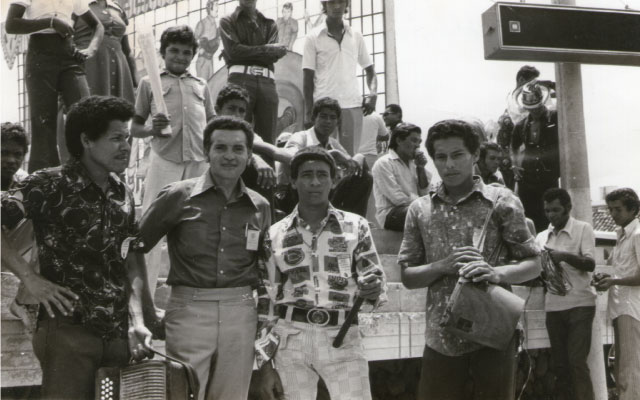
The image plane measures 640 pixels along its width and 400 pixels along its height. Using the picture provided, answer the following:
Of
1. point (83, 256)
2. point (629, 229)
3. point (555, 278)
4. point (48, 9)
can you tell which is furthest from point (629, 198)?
point (83, 256)

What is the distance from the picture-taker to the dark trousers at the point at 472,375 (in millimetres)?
3297

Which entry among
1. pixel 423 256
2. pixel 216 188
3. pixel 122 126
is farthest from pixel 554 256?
pixel 122 126

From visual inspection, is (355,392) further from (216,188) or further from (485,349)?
(216,188)

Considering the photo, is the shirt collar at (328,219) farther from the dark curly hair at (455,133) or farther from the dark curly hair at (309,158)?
the dark curly hair at (455,133)

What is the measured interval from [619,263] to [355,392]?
4.50 metres

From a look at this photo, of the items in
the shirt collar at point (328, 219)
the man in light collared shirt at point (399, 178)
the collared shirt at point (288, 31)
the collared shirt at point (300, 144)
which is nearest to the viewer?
the shirt collar at point (328, 219)

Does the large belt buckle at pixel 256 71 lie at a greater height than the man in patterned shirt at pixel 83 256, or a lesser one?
greater

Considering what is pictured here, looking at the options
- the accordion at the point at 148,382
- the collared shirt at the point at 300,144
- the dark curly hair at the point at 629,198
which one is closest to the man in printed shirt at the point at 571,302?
the dark curly hair at the point at 629,198

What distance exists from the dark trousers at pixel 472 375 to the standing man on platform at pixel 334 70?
3.75 metres

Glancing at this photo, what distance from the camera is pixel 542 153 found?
8.43 meters

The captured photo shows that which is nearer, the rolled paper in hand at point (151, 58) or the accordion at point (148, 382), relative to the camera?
the accordion at point (148, 382)

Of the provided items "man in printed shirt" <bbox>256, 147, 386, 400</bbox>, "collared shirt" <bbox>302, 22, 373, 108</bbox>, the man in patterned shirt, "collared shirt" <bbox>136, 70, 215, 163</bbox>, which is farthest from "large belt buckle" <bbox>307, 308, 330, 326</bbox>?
"collared shirt" <bbox>302, 22, 373, 108</bbox>

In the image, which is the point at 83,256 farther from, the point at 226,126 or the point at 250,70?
the point at 250,70

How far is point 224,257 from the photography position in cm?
352
